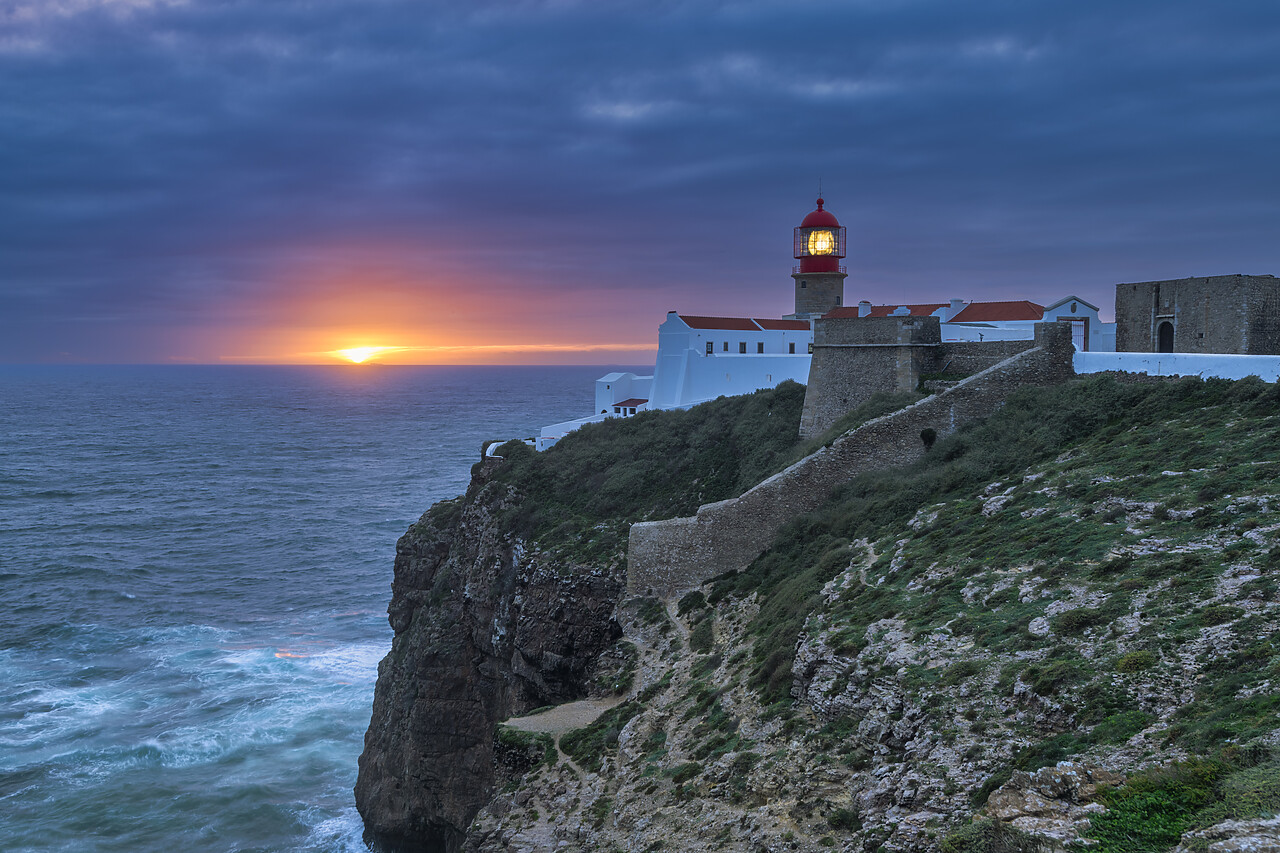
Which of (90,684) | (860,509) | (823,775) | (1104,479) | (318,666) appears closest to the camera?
(823,775)

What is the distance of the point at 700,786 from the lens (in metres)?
13.0

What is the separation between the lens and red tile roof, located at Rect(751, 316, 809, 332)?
49312mm

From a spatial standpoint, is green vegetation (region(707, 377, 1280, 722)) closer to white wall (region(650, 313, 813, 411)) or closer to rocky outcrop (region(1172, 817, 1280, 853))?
rocky outcrop (region(1172, 817, 1280, 853))

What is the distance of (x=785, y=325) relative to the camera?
49844 millimetres

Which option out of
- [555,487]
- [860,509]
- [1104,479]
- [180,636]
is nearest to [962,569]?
[1104,479]

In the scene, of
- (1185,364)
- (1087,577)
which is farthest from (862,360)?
(1087,577)

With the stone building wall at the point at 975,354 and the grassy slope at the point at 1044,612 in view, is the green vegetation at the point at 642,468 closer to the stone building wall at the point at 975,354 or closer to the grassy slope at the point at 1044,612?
the stone building wall at the point at 975,354

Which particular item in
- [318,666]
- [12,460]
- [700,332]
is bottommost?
[318,666]

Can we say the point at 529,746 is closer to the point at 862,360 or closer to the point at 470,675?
the point at 470,675

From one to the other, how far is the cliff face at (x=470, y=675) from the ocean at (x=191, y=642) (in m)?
2.26

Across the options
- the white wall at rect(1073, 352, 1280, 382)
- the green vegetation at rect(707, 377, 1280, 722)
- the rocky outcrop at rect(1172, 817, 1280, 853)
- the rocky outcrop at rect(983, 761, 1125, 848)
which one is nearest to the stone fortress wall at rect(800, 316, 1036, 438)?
the white wall at rect(1073, 352, 1280, 382)

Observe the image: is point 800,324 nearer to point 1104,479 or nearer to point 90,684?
point 1104,479

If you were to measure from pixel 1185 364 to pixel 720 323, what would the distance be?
3141 cm

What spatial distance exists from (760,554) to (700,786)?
9.76m
